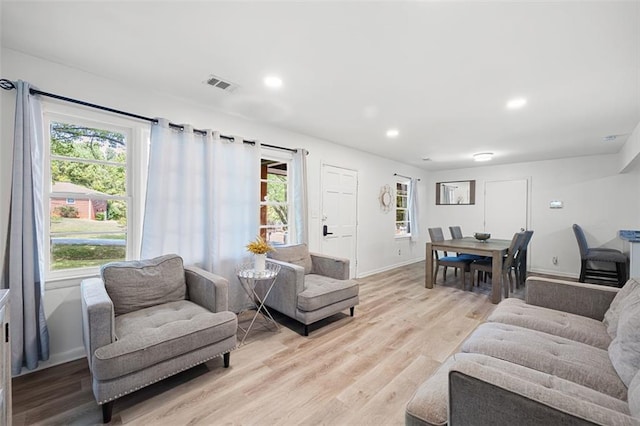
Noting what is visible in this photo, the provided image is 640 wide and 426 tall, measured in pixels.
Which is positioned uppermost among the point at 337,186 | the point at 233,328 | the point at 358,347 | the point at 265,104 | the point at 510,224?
the point at 265,104

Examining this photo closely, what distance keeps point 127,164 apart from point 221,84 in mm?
1187

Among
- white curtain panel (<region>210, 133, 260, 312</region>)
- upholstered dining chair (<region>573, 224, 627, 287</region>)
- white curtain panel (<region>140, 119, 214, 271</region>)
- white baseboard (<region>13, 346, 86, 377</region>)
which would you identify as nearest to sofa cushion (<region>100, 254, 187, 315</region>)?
white curtain panel (<region>140, 119, 214, 271</region>)

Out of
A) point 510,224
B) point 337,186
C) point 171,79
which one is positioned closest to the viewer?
point 171,79

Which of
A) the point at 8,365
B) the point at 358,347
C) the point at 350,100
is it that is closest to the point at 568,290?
→ the point at 358,347

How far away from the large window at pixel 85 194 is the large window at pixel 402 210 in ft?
16.8

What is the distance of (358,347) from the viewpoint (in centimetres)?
255

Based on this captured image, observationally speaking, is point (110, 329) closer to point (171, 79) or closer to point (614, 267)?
point (171, 79)

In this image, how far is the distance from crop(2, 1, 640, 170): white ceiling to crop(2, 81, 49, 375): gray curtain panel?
1.83ft

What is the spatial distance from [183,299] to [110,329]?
2.67 feet

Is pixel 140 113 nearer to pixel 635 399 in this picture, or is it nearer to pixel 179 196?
pixel 179 196

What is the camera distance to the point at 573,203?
17.6 ft

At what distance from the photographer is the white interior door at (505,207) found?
19.4ft

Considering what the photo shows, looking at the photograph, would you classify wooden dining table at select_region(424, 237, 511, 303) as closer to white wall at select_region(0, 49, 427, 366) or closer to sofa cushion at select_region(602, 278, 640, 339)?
white wall at select_region(0, 49, 427, 366)

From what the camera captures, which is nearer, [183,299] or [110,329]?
[110,329]
